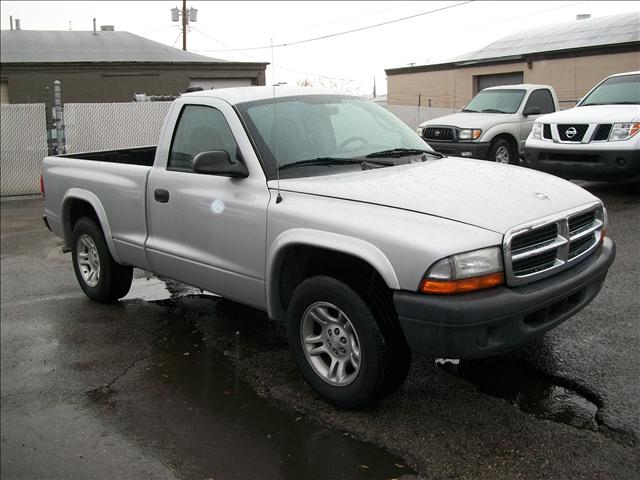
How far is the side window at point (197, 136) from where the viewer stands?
454 cm

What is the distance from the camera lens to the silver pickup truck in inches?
126

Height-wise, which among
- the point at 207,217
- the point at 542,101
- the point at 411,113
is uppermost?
the point at 411,113

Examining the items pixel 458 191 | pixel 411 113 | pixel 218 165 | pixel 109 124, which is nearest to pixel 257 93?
pixel 218 165

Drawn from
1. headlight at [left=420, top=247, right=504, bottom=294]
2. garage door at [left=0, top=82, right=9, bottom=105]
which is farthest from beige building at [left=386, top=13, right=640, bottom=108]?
garage door at [left=0, top=82, right=9, bottom=105]

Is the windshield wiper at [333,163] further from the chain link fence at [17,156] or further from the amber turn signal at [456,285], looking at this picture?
the chain link fence at [17,156]

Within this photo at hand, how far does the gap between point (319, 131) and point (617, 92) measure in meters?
7.22

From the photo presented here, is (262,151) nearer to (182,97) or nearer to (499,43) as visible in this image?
(182,97)

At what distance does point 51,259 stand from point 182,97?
2.67 m

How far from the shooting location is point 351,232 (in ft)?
11.3

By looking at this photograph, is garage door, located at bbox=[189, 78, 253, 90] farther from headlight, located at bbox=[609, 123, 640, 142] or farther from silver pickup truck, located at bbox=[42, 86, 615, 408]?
silver pickup truck, located at bbox=[42, 86, 615, 408]

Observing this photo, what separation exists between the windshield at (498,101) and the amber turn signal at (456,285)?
10303 millimetres

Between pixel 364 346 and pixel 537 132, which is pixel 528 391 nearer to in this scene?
pixel 364 346

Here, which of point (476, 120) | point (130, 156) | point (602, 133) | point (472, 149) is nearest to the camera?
point (130, 156)

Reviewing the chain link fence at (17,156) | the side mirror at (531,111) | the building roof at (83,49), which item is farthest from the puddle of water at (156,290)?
the building roof at (83,49)
